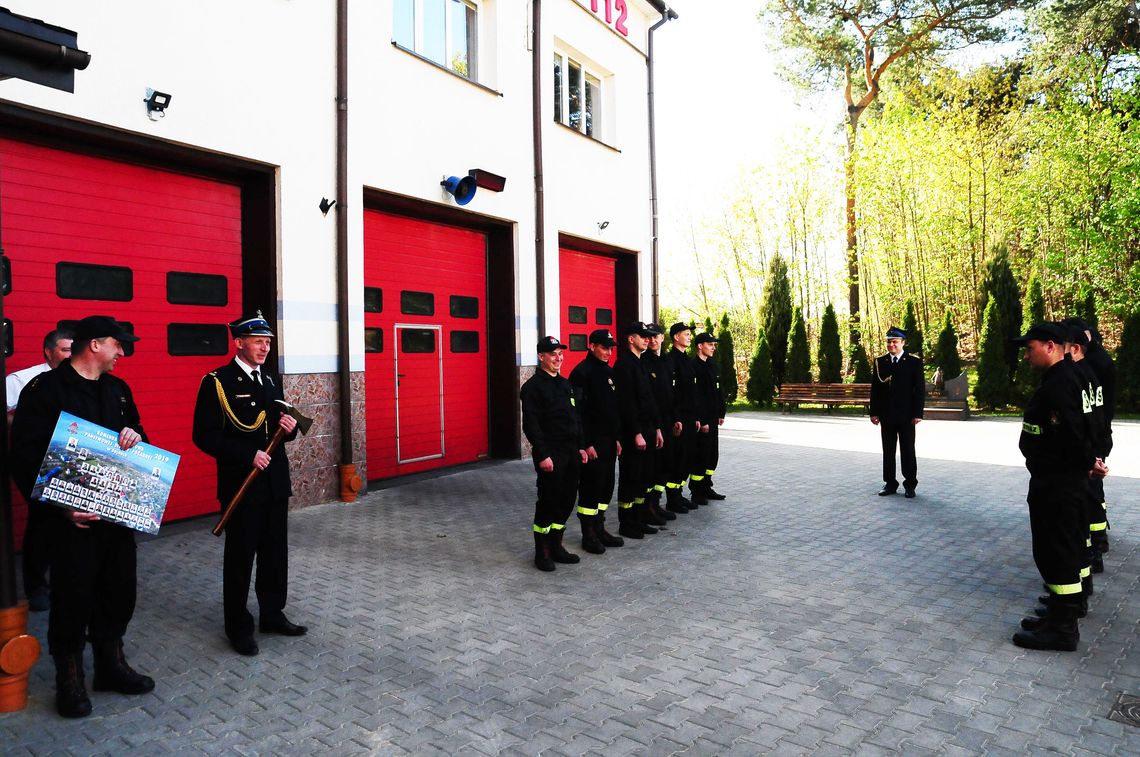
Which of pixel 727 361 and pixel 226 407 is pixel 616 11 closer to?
pixel 727 361

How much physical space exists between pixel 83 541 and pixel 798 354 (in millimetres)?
21837

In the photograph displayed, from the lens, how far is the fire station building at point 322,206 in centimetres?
687

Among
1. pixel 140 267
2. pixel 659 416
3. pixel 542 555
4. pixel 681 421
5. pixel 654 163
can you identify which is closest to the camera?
pixel 542 555

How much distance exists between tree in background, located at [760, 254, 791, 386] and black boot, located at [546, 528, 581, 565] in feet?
60.9

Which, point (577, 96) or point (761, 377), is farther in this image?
point (761, 377)

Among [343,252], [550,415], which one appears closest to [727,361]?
[343,252]

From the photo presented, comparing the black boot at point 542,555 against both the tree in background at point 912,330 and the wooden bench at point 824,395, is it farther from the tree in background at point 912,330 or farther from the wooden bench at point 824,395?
the tree in background at point 912,330

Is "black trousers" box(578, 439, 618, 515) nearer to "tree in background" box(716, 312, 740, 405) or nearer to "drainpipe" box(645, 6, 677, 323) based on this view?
"drainpipe" box(645, 6, 677, 323)

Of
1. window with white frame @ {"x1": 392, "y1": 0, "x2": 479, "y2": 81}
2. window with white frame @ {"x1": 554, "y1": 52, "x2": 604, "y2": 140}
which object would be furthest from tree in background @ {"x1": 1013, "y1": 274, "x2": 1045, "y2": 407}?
window with white frame @ {"x1": 392, "y1": 0, "x2": 479, "y2": 81}

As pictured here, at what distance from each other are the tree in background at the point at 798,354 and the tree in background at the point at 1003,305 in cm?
460

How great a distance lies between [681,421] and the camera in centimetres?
856

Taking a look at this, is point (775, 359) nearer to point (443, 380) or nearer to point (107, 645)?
point (443, 380)

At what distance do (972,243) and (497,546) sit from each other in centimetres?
2236

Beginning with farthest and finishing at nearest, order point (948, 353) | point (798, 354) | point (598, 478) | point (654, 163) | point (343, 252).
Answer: point (798, 354) < point (948, 353) < point (654, 163) < point (343, 252) < point (598, 478)
